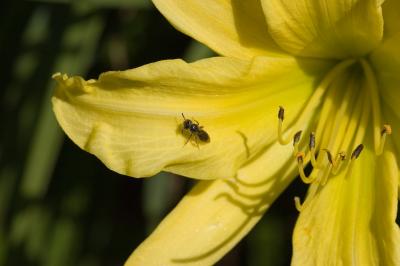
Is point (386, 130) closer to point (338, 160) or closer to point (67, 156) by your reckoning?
point (338, 160)

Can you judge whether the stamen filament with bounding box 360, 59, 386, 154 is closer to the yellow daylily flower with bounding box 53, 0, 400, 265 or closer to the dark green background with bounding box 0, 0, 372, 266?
the yellow daylily flower with bounding box 53, 0, 400, 265

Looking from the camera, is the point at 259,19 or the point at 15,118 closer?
the point at 259,19

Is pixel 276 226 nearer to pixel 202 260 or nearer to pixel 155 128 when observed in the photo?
pixel 202 260

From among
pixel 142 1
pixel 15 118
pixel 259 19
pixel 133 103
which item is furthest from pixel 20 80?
pixel 259 19

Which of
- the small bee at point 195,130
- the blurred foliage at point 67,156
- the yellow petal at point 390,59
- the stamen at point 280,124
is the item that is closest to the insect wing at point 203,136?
the small bee at point 195,130

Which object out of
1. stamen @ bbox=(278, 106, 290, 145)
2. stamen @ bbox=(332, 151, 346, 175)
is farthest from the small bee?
stamen @ bbox=(332, 151, 346, 175)

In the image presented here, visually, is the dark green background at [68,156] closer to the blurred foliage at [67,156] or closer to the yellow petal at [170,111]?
the blurred foliage at [67,156]
